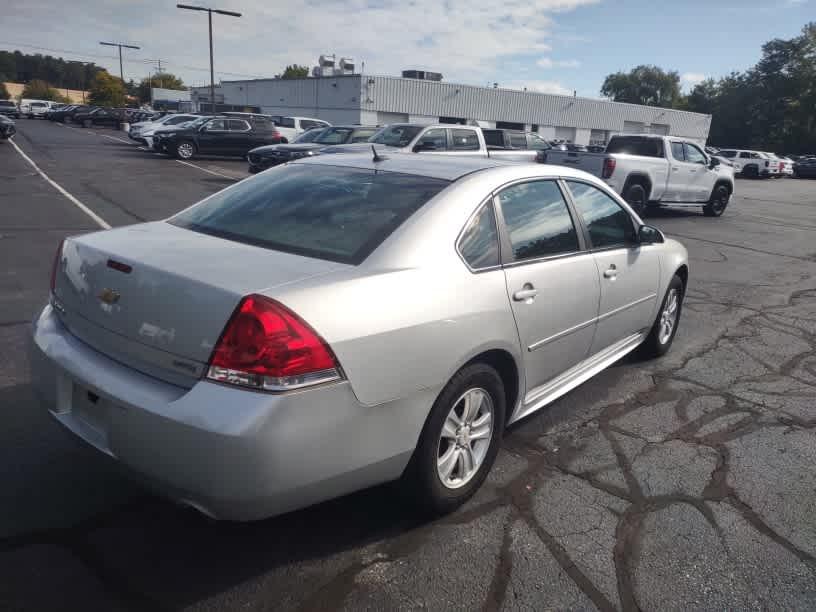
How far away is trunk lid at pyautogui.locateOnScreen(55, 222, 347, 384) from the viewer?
223 cm

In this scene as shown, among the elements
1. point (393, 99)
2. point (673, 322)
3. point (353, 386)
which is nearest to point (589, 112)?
point (393, 99)

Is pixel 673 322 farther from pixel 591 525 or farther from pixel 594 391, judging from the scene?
pixel 591 525

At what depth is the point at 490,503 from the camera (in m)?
3.08

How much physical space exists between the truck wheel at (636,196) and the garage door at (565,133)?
43.6m

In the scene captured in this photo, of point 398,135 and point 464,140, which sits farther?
point 464,140

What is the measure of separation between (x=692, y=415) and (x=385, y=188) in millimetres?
2636

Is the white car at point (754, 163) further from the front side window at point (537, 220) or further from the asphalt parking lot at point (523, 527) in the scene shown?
the front side window at point (537, 220)

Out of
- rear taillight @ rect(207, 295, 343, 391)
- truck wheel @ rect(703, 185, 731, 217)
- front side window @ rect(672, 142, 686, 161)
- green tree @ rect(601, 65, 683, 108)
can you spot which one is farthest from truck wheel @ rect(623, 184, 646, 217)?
green tree @ rect(601, 65, 683, 108)

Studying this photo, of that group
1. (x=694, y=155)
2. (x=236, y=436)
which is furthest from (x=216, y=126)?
(x=236, y=436)

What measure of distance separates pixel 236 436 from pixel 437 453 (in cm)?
98

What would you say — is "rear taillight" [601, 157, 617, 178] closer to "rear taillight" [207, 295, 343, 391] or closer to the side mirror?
the side mirror

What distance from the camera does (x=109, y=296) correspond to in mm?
2498

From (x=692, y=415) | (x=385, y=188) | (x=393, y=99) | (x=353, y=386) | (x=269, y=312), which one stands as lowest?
(x=692, y=415)

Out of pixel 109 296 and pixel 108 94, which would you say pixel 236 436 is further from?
pixel 108 94
